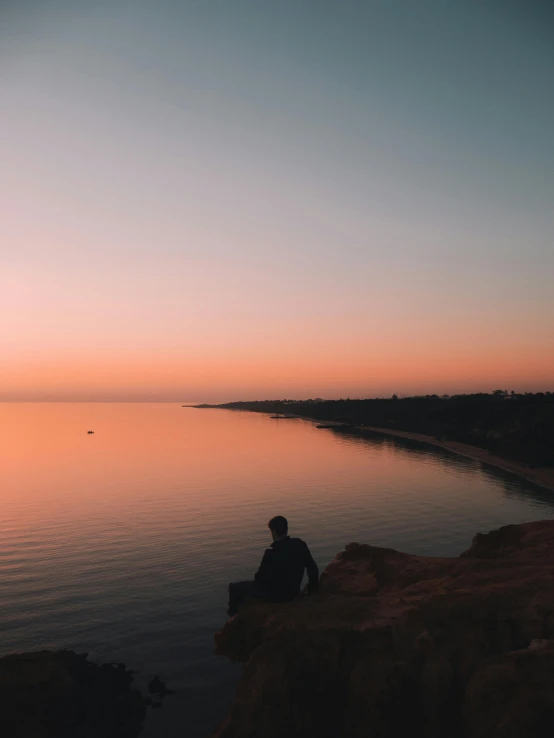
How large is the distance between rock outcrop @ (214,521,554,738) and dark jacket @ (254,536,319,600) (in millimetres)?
927

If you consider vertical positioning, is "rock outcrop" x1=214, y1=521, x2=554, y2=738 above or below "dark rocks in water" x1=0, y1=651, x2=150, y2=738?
above

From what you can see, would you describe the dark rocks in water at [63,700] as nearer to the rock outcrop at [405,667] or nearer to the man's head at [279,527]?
the rock outcrop at [405,667]

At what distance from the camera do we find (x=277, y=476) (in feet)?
216

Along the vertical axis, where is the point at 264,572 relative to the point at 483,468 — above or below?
above

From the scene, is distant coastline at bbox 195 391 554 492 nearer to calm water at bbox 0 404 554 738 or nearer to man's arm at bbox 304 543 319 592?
Answer: calm water at bbox 0 404 554 738

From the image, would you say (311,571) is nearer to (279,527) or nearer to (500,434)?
(279,527)

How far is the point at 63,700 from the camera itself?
12.1 metres

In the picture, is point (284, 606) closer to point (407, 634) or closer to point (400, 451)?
point (407, 634)

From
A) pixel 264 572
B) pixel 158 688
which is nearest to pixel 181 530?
pixel 158 688

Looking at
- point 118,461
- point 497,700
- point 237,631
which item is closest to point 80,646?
point 237,631

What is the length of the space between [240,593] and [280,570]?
49.6 inches

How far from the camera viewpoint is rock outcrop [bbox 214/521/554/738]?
6727mm

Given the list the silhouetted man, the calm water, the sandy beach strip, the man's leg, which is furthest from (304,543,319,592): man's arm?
the sandy beach strip

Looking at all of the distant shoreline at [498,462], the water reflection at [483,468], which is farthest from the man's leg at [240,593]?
the distant shoreline at [498,462]
